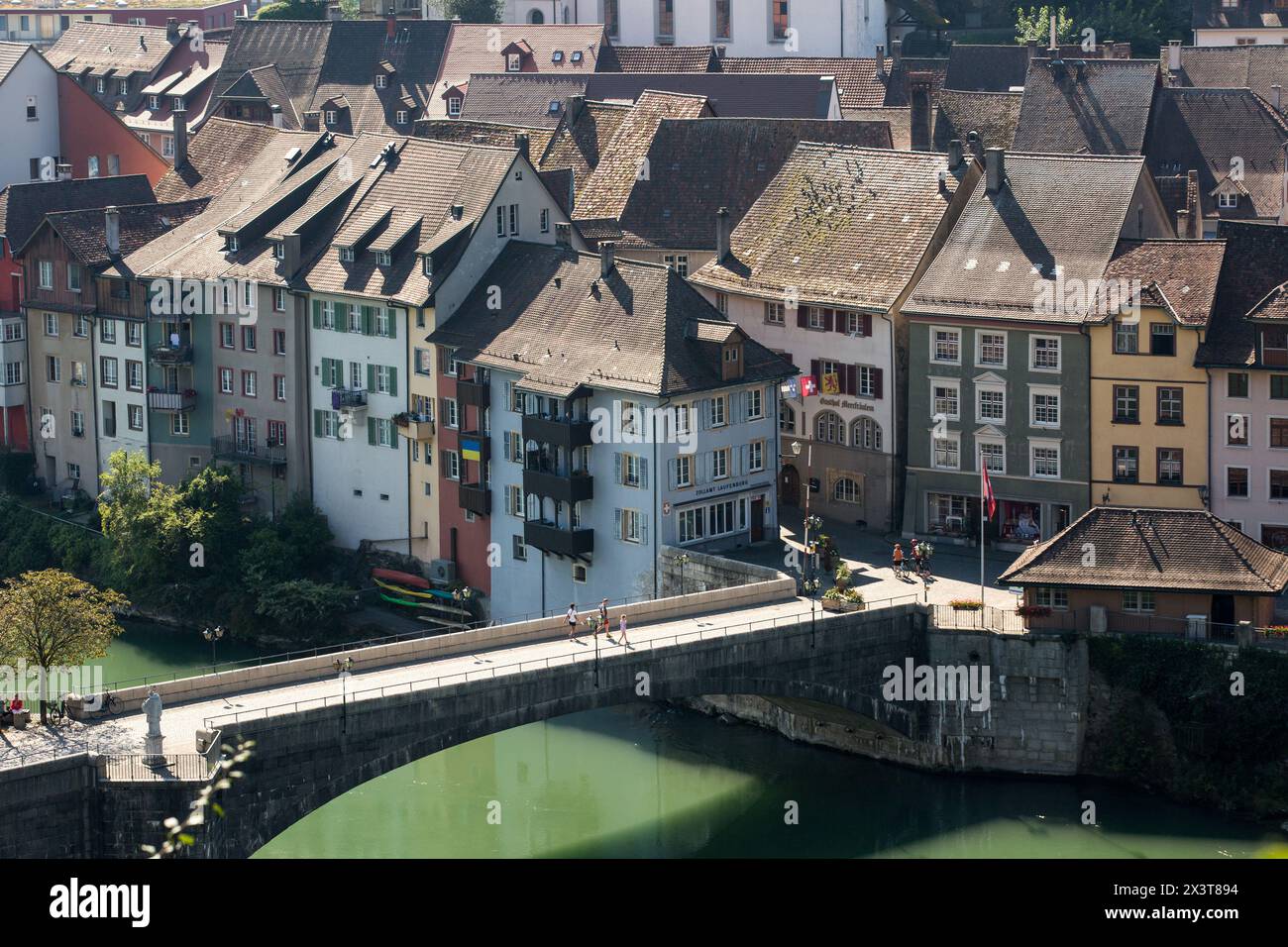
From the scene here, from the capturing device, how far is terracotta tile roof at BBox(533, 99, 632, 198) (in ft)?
446

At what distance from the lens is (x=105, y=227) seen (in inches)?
5226

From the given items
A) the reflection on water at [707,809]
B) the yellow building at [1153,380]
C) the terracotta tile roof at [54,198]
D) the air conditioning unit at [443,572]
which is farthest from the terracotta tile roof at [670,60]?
the reflection on water at [707,809]

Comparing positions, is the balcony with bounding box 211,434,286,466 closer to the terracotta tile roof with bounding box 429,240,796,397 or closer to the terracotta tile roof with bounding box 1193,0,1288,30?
the terracotta tile roof with bounding box 429,240,796,397

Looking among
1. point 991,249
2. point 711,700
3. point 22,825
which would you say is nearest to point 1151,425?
point 991,249

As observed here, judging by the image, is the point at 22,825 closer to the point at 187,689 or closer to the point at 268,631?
the point at 187,689

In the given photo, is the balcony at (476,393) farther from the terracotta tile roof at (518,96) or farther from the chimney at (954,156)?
the terracotta tile roof at (518,96)

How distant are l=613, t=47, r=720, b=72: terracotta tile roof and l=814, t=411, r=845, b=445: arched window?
172 feet

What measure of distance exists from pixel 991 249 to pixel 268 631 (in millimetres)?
32359

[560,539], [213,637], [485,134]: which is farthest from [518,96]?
[560,539]

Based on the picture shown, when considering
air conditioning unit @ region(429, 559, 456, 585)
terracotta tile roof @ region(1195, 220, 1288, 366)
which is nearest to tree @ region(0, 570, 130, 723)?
air conditioning unit @ region(429, 559, 456, 585)

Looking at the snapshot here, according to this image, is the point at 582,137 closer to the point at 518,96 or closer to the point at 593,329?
the point at 518,96

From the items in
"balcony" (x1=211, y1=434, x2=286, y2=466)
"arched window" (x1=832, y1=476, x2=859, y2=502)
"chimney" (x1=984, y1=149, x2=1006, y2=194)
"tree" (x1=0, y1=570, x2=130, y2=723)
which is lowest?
"tree" (x1=0, y1=570, x2=130, y2=723)

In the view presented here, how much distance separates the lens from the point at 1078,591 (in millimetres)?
100625

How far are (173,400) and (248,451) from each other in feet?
13.9
